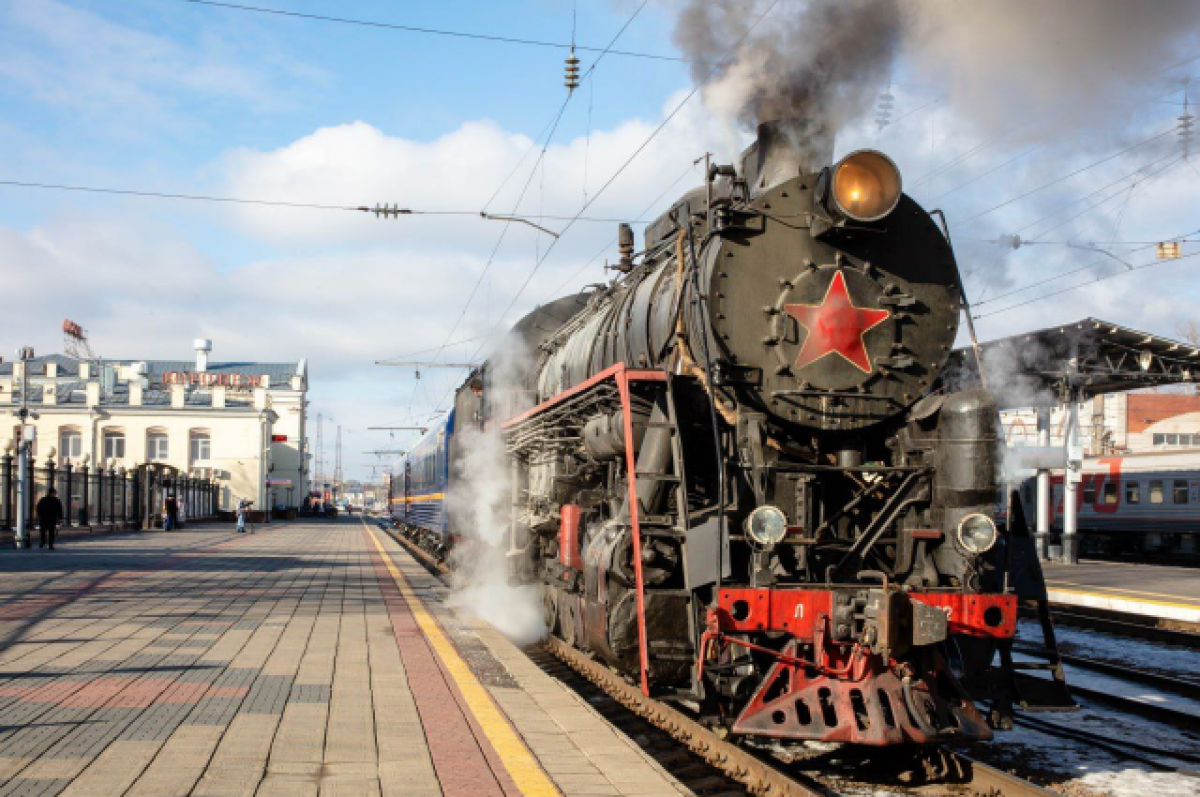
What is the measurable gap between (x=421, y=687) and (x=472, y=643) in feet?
8.31

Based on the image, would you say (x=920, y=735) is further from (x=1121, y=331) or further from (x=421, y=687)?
(x=1121, y=331)

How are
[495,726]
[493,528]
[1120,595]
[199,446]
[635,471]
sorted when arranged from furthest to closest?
1. [199,446]
2. [1120,595]
3. [493,528]
4. [635,471]
5. [495,726]

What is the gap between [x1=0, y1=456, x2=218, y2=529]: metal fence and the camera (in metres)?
26.7

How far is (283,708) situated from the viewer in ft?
22.2

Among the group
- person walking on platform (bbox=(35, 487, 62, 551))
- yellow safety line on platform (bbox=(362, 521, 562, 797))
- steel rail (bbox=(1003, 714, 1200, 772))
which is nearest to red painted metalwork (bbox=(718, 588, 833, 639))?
yellow safety line on platform (bbox=(362, 521, 562, 797))

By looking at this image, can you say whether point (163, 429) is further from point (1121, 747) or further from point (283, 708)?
point (1121, 747)

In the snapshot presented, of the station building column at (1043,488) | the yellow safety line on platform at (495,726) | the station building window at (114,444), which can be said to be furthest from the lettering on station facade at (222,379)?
the yellow safety line on platform at (495,726)

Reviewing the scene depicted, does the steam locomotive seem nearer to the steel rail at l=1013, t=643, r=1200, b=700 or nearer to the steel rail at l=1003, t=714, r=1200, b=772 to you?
the steel rail at l=1003, t=714, r=1200, b=772

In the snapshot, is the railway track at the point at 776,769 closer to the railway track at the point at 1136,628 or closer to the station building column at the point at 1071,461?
the railway track at the point at 1136,628

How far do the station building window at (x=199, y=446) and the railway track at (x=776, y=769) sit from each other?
65.1 metres

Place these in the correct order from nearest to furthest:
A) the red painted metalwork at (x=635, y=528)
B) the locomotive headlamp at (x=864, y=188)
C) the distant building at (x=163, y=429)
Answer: the red painted metalwork at (x=635, y=528) → the locomotive headlamp at (x=864, y=188) → the distant building at (x=163, y=429)

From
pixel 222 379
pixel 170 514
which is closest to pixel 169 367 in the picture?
pixel 222 379

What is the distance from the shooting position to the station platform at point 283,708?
516cm

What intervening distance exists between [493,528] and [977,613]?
9011mm
